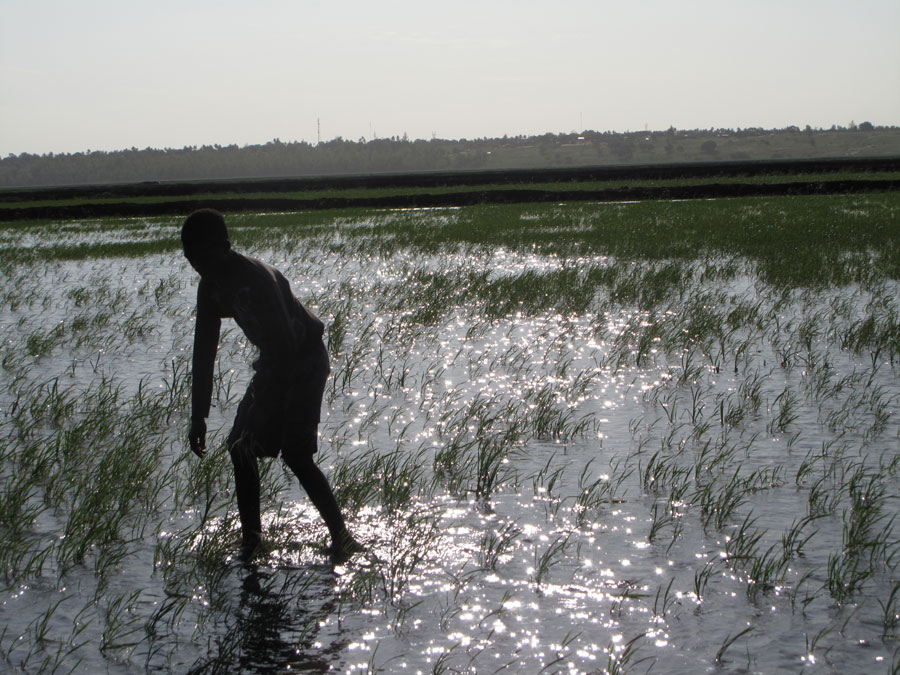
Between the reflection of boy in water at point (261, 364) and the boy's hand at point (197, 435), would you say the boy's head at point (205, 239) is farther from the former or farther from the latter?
the boy's hand at point (197, 435)

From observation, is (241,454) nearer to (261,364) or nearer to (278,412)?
(278,412)

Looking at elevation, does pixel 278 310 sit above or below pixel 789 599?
above

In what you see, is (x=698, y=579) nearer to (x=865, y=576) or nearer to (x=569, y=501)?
(x=865, y=576)

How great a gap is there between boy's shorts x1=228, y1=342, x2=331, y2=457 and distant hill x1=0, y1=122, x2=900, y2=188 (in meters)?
124

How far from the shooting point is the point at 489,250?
15.8 m

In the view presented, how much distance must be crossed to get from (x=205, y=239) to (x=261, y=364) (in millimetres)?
520

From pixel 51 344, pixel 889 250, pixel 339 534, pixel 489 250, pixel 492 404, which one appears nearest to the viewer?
pixel 339 534

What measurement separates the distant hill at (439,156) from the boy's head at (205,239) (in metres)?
124

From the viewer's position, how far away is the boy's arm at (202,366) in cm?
320

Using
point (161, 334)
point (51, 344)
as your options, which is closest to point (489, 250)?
point (161, 334)

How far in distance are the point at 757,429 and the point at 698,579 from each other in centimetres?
224

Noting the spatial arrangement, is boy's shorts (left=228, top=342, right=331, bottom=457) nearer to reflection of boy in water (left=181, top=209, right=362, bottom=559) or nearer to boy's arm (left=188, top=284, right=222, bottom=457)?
reflection of boy in water (left=181, top=209, right=362, bottom=559)

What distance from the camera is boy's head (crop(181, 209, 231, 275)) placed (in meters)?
2.97

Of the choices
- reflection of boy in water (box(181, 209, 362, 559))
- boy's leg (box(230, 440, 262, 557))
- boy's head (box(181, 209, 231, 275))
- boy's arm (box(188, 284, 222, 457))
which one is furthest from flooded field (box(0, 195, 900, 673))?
boy's head (box(181, 209, 231, 275))
